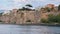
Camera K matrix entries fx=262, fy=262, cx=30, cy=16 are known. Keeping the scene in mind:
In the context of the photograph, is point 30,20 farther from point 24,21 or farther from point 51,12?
point 51,12

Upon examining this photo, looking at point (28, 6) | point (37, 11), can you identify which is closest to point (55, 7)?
point (37, 11)

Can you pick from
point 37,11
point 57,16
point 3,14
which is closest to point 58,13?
point 57,16

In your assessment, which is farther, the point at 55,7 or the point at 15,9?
the point at 15,9

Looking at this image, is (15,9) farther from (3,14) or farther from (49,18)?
(49,18)

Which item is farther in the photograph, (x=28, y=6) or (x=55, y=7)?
(x=28, y=6)

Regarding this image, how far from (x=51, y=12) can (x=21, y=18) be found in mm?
2595

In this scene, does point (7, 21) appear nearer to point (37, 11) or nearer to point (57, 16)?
point (37, 11)

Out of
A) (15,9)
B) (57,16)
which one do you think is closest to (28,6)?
(15,9)

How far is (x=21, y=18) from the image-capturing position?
21875 mm

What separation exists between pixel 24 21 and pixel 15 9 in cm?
128

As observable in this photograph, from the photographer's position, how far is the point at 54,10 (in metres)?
20.9

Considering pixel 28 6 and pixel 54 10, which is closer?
pixel 54 10

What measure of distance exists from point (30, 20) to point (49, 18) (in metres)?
1.60

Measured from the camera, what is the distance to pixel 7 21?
72.8 ft
